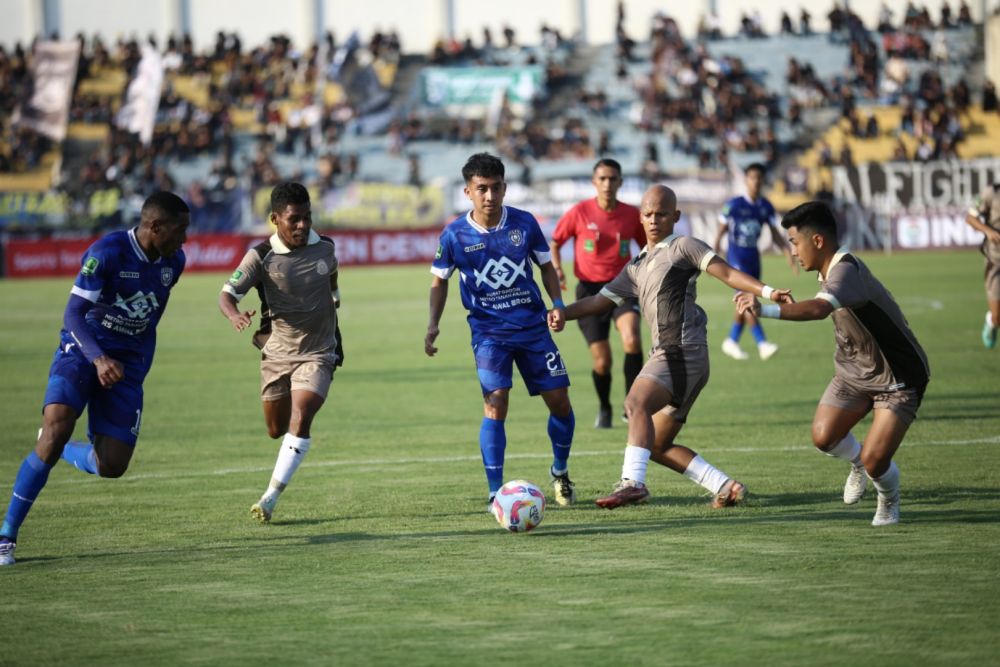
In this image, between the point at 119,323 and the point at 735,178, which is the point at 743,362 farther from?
the point at 735,178

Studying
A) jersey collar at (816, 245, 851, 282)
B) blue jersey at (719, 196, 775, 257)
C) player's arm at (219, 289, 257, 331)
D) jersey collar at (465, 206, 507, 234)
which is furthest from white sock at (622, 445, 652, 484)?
blue jersey at (719, 196, 775, 257)

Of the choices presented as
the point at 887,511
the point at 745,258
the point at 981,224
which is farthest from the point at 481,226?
the point at 745,258

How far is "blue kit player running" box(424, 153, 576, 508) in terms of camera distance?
8930 mm

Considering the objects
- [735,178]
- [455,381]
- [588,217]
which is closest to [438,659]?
[588,217]

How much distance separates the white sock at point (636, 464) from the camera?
8344 millimetres

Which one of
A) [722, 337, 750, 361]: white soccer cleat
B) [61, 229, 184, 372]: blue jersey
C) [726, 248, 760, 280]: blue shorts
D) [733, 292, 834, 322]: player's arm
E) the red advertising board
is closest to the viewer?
[733, 292, 834, 322]: player's arm

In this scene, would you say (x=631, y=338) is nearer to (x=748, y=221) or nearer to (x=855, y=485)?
(x=855, y=485)

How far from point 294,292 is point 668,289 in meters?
2.38

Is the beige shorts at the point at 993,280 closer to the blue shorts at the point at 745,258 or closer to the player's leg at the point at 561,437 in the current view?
the blue shorts at the point at 745,258

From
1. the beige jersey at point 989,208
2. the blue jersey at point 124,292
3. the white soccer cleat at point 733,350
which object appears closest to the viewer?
the blue jersey at point 124,292

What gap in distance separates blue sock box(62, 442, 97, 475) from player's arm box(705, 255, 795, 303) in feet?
12.5

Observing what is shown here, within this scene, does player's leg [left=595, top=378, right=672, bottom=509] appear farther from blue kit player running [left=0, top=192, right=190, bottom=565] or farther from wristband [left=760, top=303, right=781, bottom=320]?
blue kit player running [left=0, top=192, right=190, bottom=565]

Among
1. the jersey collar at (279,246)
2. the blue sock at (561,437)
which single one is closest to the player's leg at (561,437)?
the blue sock at (561,437)

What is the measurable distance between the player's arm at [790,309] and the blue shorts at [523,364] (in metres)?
1.69
